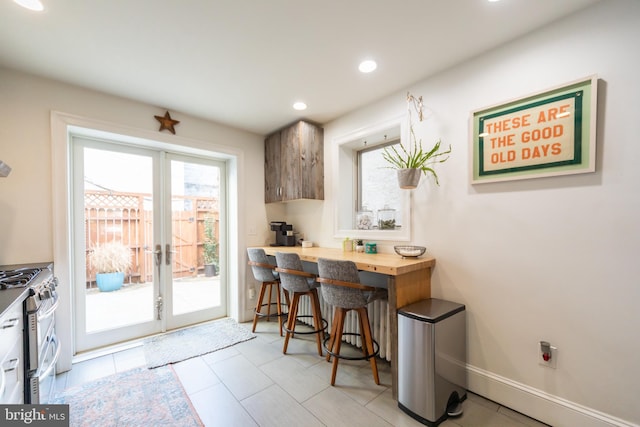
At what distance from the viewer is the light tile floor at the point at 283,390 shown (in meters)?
1.65

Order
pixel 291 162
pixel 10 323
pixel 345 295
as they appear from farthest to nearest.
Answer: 1. pixel 291 162
2. pixel 345 295
3. pixel 10 323

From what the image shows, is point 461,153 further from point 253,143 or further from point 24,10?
point 24,10

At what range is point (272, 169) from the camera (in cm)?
346

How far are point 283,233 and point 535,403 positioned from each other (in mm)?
2838

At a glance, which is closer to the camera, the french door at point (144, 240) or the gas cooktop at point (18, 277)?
the gas cooktop at point (18, 277)

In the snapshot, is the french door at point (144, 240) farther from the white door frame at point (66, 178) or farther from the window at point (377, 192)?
the window at point (377, 192)

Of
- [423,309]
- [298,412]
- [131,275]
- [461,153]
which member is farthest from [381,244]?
[131,275]

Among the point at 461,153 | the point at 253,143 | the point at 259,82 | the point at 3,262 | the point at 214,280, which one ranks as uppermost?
the point at 259,82

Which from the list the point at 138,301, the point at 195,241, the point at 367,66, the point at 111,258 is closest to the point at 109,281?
the point at 111,258

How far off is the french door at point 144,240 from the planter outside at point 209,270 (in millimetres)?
13

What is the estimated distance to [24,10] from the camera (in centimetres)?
149

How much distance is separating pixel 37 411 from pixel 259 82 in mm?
2475

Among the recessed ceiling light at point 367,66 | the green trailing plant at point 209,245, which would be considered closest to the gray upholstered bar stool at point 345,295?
the recessed ceiling light at point 367,66

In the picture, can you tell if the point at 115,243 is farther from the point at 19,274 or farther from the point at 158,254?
the point at 19,274
